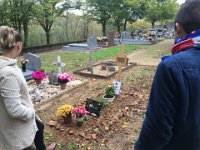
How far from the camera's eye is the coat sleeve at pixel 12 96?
6.66ft

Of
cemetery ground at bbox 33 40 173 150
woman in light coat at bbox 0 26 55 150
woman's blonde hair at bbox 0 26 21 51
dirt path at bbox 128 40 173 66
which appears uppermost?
woman's blonde hair at bbox 0 26 21 51

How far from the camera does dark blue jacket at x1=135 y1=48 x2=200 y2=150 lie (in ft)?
4.65

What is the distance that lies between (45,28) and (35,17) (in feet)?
6.20

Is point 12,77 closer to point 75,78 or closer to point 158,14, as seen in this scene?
point 75,78

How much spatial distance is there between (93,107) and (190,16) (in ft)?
11.6

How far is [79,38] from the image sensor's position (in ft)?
76.5

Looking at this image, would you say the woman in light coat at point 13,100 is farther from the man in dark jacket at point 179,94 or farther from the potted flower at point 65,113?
the potted flower at point 65,113

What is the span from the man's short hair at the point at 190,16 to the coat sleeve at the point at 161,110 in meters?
0.29

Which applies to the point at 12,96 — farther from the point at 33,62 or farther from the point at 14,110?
the point at 33,62

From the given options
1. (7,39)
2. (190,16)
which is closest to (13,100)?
(7,39)

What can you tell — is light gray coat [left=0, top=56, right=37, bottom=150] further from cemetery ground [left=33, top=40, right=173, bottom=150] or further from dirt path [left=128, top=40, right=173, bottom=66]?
dirt path [left=128, top=40, right=173, bottom=66]

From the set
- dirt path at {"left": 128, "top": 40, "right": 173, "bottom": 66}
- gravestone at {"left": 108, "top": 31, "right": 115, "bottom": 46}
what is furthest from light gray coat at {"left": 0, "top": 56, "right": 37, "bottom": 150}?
gravestone at {"left": 108, "top": 31, "right": 115, "bottom": 46}

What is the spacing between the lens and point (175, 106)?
1.47 m

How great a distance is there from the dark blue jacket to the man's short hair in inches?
5.5
